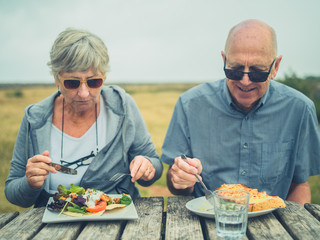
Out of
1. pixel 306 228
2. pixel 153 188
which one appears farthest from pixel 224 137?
pixel 153 188

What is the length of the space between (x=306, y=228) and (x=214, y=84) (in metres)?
1.52

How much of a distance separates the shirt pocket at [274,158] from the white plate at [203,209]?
0.79 m

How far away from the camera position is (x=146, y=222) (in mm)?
1938

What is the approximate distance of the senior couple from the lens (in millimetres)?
2537

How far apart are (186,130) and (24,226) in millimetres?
1535

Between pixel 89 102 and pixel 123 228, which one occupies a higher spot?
pixel 89 102

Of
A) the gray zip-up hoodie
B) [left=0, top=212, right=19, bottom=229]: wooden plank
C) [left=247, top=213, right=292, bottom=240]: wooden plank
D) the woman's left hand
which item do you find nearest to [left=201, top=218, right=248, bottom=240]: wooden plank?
[left=247, top=213, right=292, bottom=240]: wooden plank

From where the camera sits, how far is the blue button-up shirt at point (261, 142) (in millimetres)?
2775

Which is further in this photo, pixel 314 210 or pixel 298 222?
pixel 314 210

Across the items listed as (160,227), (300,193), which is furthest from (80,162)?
(300,193)

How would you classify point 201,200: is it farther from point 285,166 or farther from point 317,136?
point 317,136

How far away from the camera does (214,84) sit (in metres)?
3.03

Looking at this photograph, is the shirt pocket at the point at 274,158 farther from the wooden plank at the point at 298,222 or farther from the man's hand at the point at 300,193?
the wooden plank at the point at 298,222

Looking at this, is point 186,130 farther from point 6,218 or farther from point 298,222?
point 6,218
